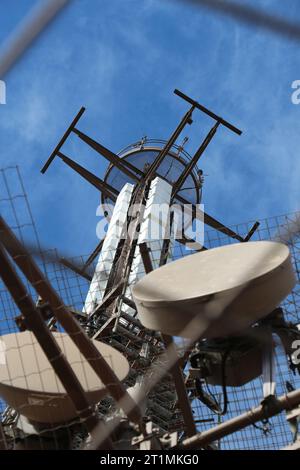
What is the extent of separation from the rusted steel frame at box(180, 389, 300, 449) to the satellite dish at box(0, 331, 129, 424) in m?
1.51

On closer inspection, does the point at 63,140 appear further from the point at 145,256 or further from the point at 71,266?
the point at 145,256

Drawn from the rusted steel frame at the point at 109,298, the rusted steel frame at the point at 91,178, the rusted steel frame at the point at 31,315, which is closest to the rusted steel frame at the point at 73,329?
the rusted steel frame at the point at 31,315

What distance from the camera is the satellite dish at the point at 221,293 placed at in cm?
729

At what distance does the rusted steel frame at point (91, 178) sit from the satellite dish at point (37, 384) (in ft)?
50.4

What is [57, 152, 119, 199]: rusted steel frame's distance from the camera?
23.9 m

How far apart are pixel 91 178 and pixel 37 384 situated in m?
16.5

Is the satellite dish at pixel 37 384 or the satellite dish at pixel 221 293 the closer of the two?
the satellite dish at pixel 221 293

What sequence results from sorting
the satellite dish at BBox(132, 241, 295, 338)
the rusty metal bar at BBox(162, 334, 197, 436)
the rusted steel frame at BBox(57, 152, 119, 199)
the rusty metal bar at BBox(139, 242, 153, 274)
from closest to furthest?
the satellite dish at BBox(132, 241, 295, 338)
the rusty metal bar at BBox(162, 334, 197, 436)
the rusty metal bar at BBox(139, 242, 153, 274)
the rusted steel frame at BBox(57, 152, 119, 199)

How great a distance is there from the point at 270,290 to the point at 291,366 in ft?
4.49

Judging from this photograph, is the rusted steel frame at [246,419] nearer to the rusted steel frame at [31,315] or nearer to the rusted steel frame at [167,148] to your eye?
the rusted steel frame at [31,315]

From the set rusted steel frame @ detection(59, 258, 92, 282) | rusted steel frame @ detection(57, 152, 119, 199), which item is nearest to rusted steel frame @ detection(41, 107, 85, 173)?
rusted steel frame @ detection(57, 152, 119, 199)

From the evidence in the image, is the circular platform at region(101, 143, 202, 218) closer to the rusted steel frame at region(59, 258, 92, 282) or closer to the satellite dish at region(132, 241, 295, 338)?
the rusted steel frame at region(59, 258, 92, 282)
